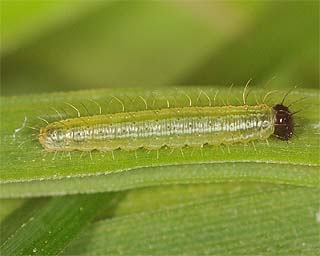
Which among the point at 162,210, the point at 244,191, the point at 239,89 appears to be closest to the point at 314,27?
the point at 239,89

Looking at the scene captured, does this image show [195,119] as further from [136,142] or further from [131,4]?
[131,4]

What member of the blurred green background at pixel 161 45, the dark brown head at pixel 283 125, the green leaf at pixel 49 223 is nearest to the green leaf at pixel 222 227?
the green leaf at pixel 49 223

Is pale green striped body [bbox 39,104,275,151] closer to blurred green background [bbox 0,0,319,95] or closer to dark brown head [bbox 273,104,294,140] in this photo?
dark brown head [bbox 273,104,294,140]

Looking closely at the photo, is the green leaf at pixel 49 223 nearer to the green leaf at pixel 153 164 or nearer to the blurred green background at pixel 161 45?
the green leaf at pixel 153 164

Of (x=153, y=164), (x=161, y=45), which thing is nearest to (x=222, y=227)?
(x=153, y=164)

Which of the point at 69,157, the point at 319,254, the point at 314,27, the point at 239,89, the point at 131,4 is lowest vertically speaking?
the point at 319,254

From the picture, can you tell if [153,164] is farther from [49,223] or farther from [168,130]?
[49,223]
